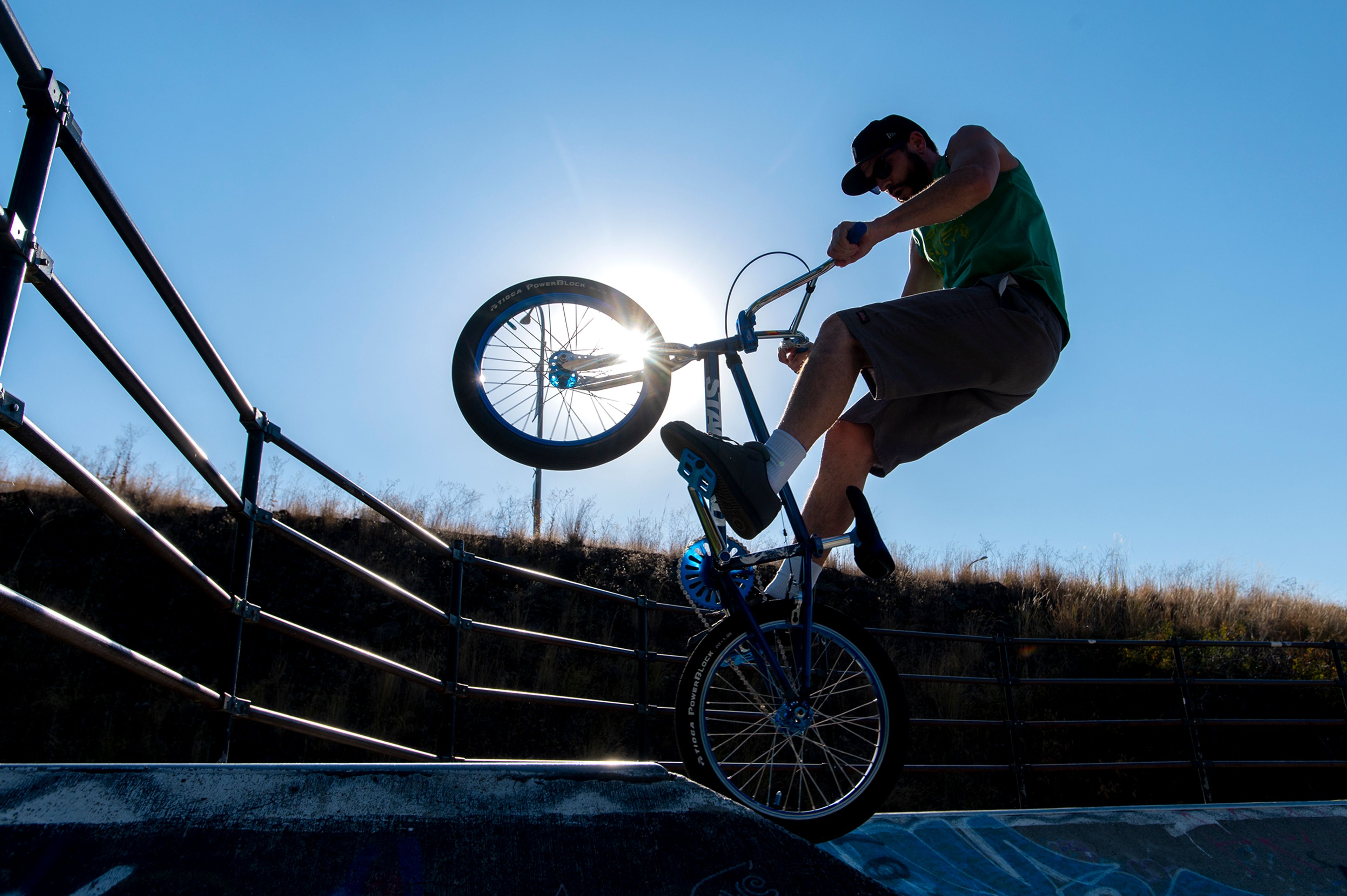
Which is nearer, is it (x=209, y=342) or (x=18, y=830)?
(x=18, y=830)

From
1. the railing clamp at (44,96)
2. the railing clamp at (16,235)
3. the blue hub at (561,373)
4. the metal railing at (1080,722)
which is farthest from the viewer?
the metal railing at (1080,722)

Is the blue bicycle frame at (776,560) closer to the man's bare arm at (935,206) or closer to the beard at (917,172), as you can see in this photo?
the man's bare arm at (935,206)

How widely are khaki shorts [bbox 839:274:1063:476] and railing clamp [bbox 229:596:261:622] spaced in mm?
1851

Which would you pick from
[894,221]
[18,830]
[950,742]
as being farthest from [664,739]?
[18,830]

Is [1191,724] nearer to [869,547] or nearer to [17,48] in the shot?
[869,547]

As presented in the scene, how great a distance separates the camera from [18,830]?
4.12ft

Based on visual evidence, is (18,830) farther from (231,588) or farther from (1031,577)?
(1031,577)

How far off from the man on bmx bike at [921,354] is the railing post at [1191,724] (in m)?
4.10

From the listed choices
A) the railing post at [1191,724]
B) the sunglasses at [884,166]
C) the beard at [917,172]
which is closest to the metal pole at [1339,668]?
the railing post at [1191,724]

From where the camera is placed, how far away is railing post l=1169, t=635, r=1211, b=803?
5.35 metres

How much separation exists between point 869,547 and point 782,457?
36 centimetres

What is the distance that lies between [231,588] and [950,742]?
305 inches

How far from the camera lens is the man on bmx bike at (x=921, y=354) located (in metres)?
2.22

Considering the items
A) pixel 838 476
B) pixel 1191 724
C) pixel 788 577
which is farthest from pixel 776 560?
pixel 1191 724
